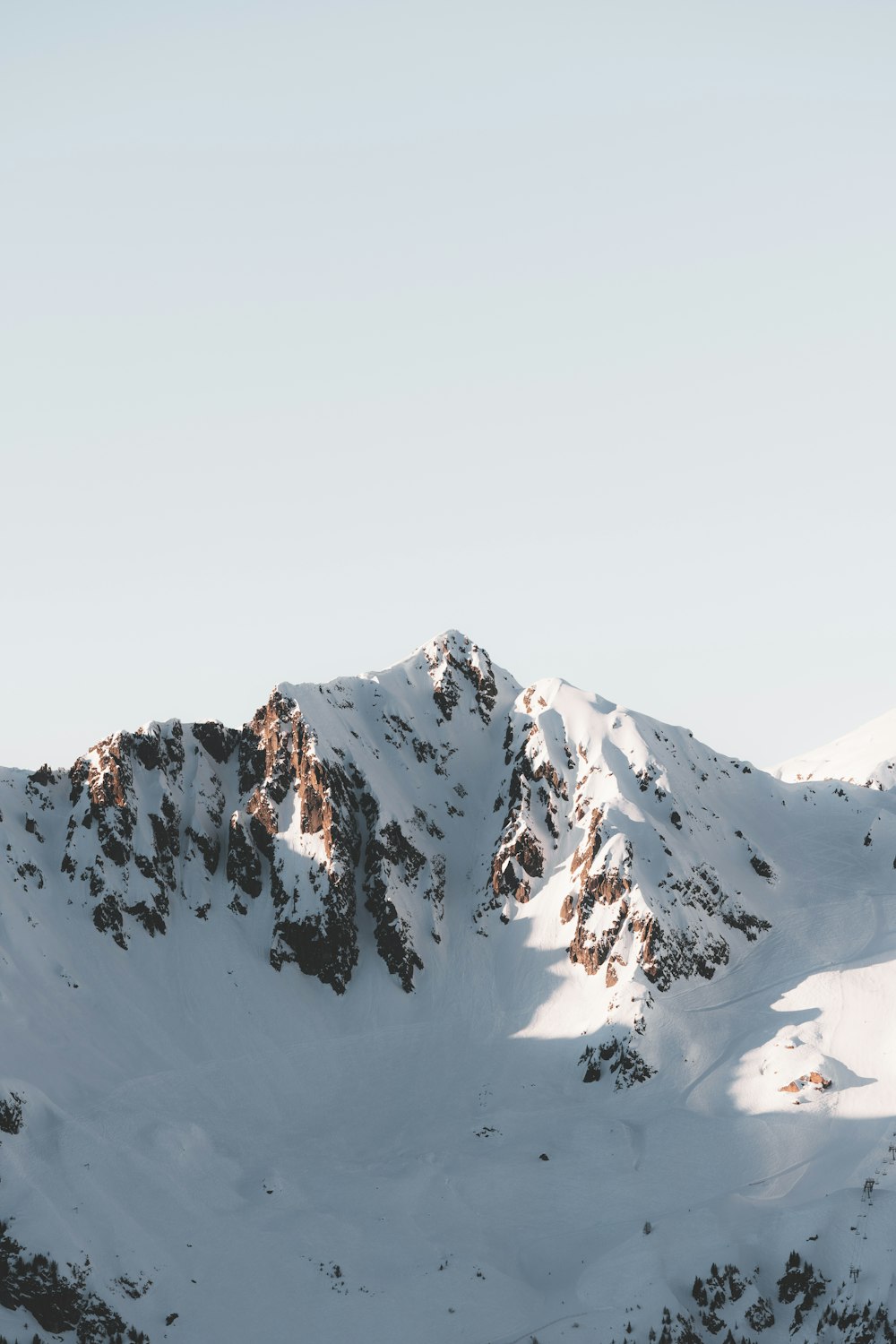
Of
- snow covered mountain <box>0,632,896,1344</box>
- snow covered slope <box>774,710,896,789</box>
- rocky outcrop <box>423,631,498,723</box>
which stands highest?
rocky outcrop <box>423,631,498,723</box>

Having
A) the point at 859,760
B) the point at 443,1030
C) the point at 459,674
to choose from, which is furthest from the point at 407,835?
the point at 859,760

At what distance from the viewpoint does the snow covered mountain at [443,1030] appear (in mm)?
74688

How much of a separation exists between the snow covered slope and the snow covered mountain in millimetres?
19116

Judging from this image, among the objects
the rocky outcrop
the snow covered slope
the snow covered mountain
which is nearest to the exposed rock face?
the snow covered mountain

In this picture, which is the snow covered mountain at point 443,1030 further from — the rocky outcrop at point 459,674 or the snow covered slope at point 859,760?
the snow covered slope at point 859,760

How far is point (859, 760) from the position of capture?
16788 centimetres

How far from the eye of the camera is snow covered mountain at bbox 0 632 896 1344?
2940 inches

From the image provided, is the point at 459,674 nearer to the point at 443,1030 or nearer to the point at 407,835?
the point at 407,835

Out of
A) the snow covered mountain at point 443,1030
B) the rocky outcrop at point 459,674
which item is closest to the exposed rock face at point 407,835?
the snow covered mountain at point 443,1030

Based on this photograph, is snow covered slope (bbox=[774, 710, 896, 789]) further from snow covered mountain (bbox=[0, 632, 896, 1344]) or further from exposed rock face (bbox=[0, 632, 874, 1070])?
exposed rock face (bbox=[0, 632, 874, 1070])

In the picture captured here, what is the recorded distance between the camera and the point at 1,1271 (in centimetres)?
7106

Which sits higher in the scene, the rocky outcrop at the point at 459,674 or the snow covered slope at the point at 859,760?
A: the rocky outcrop at the point at 459,674

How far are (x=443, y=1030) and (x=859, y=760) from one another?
86734mm

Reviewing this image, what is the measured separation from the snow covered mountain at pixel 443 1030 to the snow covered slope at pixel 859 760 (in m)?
19.1
